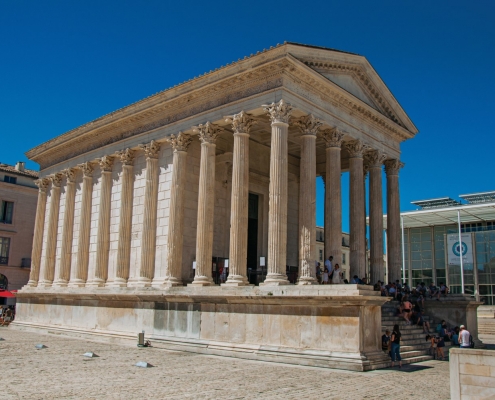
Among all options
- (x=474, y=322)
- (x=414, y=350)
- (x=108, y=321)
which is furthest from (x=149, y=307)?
(x=474, y=322)

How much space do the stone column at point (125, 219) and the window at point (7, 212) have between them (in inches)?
1033

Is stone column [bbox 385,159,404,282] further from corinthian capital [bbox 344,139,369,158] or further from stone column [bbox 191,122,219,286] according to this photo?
stone column [bbox 191,122,219,286]

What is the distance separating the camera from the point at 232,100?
22141 millimetres

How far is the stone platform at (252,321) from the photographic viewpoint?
53.7 feet

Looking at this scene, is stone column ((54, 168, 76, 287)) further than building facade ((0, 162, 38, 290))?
No

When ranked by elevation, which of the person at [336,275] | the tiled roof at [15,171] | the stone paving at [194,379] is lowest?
the stone paving at [194,379]

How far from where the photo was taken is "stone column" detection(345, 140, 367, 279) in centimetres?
2434

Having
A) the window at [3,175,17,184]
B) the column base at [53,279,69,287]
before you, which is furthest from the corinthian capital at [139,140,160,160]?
the window at [3,175,17,184]

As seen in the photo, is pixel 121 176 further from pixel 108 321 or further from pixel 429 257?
pixel 429 257

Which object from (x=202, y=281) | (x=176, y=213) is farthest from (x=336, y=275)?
(x=176, y=213)

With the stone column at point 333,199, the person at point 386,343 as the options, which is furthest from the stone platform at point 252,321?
the stone column at point 333,199

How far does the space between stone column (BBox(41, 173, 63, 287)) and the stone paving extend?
13.5 metres

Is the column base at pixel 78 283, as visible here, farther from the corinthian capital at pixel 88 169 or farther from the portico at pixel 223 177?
the corinthian capital at pixel 88 169

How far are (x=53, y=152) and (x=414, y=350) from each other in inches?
962
